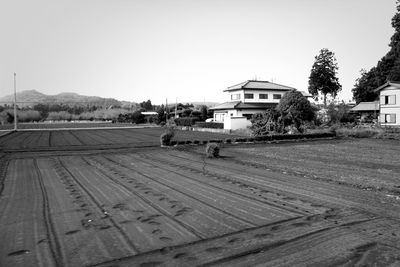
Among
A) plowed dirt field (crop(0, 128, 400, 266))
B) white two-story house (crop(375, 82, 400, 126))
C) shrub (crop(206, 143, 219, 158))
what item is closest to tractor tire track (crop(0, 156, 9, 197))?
plowed dirt field (crop(0, 128, 400, 266))

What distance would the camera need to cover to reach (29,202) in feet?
33.0

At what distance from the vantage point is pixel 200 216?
8609mm

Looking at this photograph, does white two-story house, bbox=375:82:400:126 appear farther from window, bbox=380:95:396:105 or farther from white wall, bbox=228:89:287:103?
white wall, bbox=228:89:287:103

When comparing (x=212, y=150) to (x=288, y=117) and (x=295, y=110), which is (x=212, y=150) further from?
(x=295, y=110)

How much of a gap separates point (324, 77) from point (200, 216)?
247 ft

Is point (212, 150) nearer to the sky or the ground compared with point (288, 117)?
nearer to the ground

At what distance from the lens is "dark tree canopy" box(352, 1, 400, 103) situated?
5634 cm

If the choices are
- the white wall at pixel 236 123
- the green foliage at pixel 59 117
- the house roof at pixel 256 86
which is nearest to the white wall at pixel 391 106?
the house roof at pixel 256 86

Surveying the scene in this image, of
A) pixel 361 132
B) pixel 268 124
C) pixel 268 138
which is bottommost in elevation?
pixel 268 138

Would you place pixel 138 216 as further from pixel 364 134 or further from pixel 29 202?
pixel 364 134

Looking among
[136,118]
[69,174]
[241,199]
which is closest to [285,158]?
[241,199]

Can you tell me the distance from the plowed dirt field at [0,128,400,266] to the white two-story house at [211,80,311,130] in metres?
37.8

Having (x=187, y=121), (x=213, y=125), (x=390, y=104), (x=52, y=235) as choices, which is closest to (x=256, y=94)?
(x=213, y=125)

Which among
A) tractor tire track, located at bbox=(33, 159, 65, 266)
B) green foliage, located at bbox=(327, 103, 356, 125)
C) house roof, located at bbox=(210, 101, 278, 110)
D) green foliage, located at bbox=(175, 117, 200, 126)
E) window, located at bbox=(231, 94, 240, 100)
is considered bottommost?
tractor tire track, located at bbox=(33, 159, 65, 266)
